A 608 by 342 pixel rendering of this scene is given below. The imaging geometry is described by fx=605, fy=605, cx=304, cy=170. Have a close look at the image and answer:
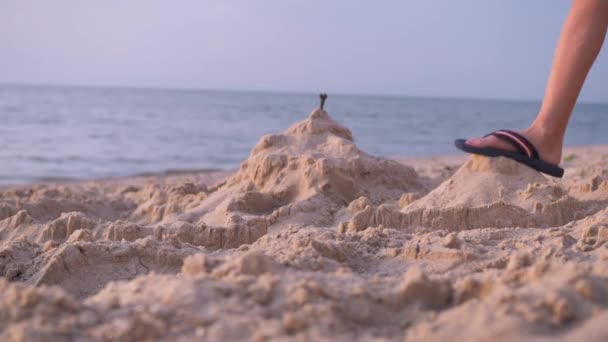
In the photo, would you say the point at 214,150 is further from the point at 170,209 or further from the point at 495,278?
the point at 495,278

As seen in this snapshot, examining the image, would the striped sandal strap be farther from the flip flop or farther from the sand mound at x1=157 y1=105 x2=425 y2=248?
the sand mound at x1=157 y1=105 x2=425 y2=248

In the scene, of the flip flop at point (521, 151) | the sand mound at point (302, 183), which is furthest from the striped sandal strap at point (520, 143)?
the sand mound at point (302, 183)

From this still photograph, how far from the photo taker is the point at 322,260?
6.07 feet

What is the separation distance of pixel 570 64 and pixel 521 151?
18.4 inches

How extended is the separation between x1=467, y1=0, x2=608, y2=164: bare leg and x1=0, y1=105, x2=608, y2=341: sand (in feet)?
1.32

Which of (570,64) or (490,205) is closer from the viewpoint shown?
(570,64)

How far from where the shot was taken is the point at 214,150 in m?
12.7

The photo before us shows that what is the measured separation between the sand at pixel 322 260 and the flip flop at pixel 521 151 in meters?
0.20

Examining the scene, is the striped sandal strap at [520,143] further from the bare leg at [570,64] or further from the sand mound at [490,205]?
the sand mound at [490,205]

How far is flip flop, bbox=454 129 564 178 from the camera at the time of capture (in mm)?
2695

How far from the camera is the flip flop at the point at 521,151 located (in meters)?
2.70

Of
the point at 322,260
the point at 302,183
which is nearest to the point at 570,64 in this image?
the point at 322,260

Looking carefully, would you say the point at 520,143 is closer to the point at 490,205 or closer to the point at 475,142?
the point at 475,142

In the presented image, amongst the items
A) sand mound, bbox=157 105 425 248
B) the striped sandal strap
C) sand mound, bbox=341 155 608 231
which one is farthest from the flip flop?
sand mound, bbox=157 105 425 248
